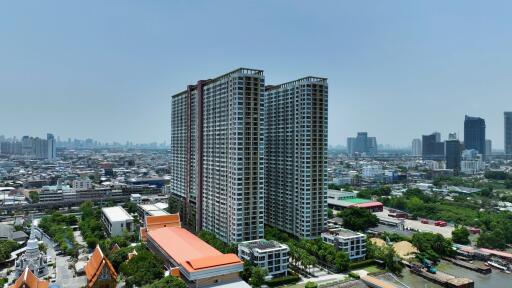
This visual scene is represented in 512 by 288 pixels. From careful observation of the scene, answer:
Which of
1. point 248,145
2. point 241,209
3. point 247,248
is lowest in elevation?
point 247,248

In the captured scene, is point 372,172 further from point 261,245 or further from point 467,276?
point 261,245

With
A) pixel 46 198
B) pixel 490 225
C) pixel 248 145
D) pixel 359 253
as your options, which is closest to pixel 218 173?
pixel 248 145

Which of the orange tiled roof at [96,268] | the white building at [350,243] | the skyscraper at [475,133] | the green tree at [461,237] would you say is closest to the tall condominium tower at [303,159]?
the white building at [350,243]

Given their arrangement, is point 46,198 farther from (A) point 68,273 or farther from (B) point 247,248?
(B) point 247,248

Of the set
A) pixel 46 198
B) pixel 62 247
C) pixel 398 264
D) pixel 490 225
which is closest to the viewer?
pixel 398 264

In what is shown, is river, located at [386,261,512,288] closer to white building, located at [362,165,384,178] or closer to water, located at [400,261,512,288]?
water, located at [400,261,512,288]

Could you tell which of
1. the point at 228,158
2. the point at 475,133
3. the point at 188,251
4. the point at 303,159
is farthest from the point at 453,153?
the point at 188,251
